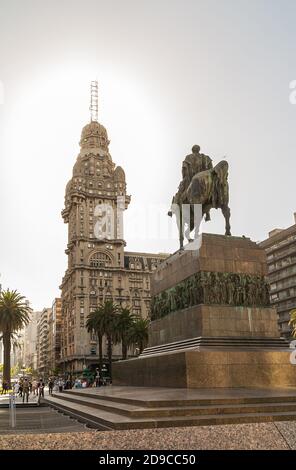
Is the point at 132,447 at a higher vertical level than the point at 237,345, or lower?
lower

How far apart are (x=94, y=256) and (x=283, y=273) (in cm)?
4782

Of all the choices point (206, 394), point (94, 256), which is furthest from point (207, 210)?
point (94, 256)

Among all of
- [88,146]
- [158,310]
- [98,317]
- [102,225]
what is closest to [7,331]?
[98,317]

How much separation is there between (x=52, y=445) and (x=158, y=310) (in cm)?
1402

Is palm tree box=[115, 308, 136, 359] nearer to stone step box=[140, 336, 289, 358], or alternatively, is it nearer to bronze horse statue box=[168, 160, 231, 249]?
bronze horse statue box=[168, 160, 231, 249]

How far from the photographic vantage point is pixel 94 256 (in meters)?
115

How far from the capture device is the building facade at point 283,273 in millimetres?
83562

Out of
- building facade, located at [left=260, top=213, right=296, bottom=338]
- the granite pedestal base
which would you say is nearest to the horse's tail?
the granite pedestal base

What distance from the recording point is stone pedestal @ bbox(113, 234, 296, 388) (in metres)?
14.6

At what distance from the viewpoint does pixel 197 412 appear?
8852mm

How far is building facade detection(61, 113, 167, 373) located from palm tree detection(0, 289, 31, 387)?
47.9 meters

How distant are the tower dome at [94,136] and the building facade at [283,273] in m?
59.7
